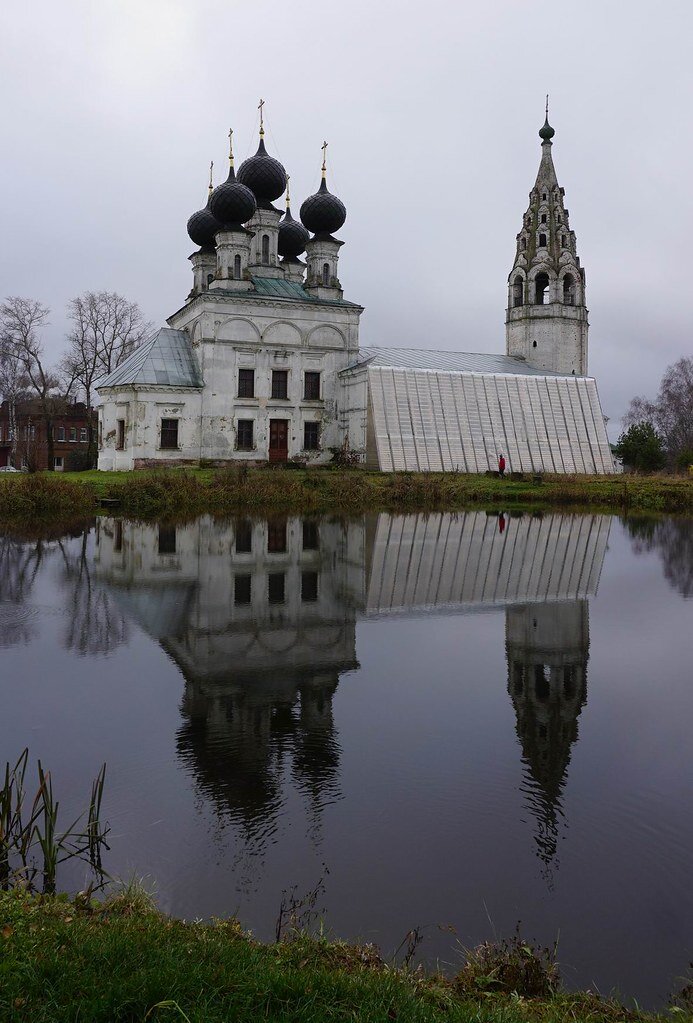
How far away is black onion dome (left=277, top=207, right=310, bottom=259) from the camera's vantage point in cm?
4472

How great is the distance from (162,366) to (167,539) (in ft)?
63.5

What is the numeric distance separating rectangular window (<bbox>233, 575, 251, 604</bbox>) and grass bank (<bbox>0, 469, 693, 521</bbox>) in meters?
12.5

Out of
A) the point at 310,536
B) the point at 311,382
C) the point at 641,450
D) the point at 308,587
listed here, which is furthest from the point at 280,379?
the point at 308,587

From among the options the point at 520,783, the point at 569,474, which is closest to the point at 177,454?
the point at 569,474

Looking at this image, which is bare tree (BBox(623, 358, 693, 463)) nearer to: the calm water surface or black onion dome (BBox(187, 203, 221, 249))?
black onion dome (BBox(187, 203, 221, 249))

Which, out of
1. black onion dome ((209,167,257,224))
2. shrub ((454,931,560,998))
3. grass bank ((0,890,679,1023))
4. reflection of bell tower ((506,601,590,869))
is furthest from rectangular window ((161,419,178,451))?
shrub ((454,931,560,998))

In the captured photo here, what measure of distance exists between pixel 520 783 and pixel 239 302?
113 feet

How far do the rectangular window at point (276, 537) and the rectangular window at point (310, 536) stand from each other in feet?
1.67

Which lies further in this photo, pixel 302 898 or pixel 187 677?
pixel 187 677

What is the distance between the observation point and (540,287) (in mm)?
51062

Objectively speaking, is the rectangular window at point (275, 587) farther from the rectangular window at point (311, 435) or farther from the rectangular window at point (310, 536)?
the rectangular window at point (311, 435)

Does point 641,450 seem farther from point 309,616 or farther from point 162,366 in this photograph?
point 309,616

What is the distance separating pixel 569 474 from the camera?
4003 centimetres

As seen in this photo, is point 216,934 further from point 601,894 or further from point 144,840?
point 601,894
